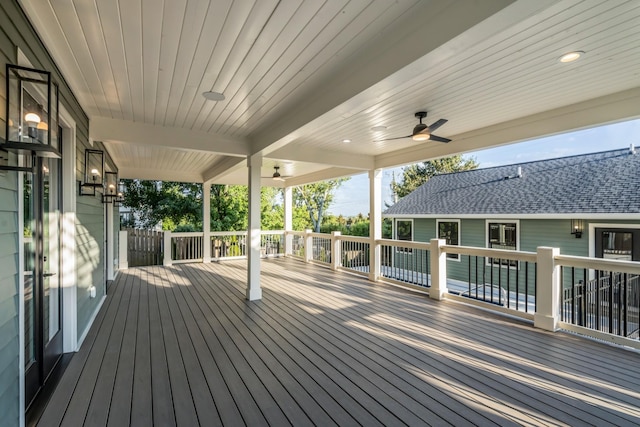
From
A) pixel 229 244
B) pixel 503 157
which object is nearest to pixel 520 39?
pixel 229 244

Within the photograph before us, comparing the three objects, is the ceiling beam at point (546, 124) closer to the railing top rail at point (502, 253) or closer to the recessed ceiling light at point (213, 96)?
the railing top rail at point (502, 253)

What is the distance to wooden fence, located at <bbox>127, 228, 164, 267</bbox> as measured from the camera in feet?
29.1

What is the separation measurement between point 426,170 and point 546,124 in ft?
57.3

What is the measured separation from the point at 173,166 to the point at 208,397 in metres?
7.03

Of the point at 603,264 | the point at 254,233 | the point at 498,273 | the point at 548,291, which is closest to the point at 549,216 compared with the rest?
the point at 498,273

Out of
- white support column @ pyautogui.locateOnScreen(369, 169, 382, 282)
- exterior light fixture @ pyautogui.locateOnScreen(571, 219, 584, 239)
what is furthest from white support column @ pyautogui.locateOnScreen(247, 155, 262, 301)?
exterior light fixture @ pyautogui.locateOnScreen(571, 219, 584, 239)

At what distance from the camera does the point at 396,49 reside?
2121 millimetres

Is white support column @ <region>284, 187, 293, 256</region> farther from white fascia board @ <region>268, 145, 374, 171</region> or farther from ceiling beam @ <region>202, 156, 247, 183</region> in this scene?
white fascia board @ <region>268, 145, 374, 171</region>

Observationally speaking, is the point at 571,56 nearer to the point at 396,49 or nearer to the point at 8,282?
the point at 396,49

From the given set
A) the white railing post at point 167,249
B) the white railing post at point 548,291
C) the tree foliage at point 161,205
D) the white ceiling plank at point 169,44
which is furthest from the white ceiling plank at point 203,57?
the tree foliage at point 161,205

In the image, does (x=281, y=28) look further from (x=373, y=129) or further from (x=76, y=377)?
(x=76, y=377)

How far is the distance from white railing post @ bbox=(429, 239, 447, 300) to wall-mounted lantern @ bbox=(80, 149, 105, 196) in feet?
16.6

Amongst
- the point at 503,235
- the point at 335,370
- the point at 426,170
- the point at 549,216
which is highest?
the point at 426,170

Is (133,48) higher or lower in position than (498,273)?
higher
